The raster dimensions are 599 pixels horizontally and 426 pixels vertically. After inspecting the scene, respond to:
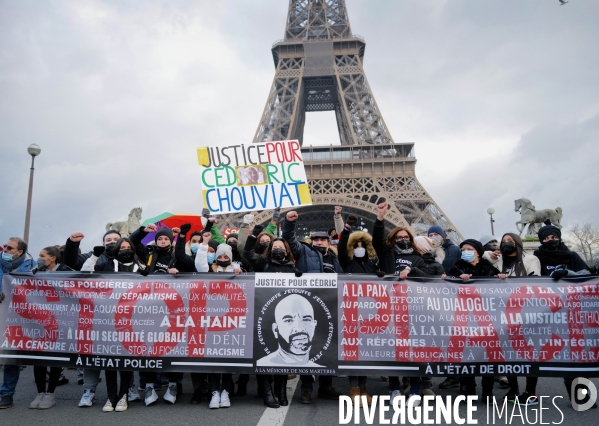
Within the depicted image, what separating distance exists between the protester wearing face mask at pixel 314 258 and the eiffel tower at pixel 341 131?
2622cm

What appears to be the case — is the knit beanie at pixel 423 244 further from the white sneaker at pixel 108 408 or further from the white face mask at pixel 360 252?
the white sneaker at pixel 108 408

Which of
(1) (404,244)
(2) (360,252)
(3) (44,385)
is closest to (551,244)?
(1) (404,244)

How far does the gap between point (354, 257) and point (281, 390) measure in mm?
1819

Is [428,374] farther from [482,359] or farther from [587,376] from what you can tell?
[587,376]

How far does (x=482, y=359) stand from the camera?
4.94 meters

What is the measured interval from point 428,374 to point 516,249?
2033 mm

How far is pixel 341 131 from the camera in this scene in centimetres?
4766

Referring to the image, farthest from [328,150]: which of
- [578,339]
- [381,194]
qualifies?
[578,339]

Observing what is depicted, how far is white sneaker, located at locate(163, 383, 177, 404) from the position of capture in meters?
5.10

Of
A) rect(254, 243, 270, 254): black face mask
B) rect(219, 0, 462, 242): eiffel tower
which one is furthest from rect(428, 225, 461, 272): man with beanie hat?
rect(219, 0, 462, 242): eiffel tower

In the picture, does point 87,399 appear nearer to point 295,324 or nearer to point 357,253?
point 295,324

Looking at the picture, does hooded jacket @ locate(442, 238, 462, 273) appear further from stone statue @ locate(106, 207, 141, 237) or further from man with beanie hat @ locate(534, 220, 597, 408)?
stone statue @ locate(106, 207, 141, 237)

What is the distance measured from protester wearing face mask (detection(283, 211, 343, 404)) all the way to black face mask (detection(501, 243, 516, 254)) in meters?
2.11

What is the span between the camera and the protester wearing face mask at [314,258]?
5297mm
